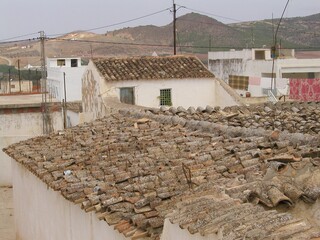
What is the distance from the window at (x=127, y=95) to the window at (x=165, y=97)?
1141mm

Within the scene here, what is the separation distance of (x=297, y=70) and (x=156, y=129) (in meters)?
25.3

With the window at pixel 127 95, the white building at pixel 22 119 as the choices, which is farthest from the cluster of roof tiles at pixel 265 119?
the white building at pixel 22 119

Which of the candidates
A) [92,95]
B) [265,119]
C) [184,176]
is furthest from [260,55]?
[184,176]

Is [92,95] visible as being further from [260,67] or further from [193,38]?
[193,38]

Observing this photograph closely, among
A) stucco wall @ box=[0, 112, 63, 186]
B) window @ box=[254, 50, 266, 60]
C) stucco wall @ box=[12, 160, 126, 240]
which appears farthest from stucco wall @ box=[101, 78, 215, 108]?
window @ box=[254, 50, 266, 60]

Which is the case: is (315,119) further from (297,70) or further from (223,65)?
(223,65)

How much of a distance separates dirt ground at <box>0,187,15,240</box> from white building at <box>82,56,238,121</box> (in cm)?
403

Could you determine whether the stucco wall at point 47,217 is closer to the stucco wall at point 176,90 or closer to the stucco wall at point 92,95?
the stucco wall at point 92,95

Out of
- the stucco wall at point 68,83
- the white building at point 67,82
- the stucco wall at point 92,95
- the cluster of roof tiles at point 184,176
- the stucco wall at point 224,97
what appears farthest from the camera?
the stucco wall at point 68,83

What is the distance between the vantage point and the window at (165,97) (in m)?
21.3

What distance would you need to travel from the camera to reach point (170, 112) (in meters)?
13.1

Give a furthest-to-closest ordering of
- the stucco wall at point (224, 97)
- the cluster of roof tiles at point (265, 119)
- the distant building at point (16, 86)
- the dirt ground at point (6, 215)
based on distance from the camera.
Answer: the distant building at point (16, 86) < the stucco wall at point (224, 97) < the dirt ground at point (6, 215) < the cluster of roof tiles at point (265, 119)

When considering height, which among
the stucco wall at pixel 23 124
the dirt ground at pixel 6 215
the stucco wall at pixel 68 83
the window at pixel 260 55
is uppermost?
the window at pixel 260 55

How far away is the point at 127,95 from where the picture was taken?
20.8m
